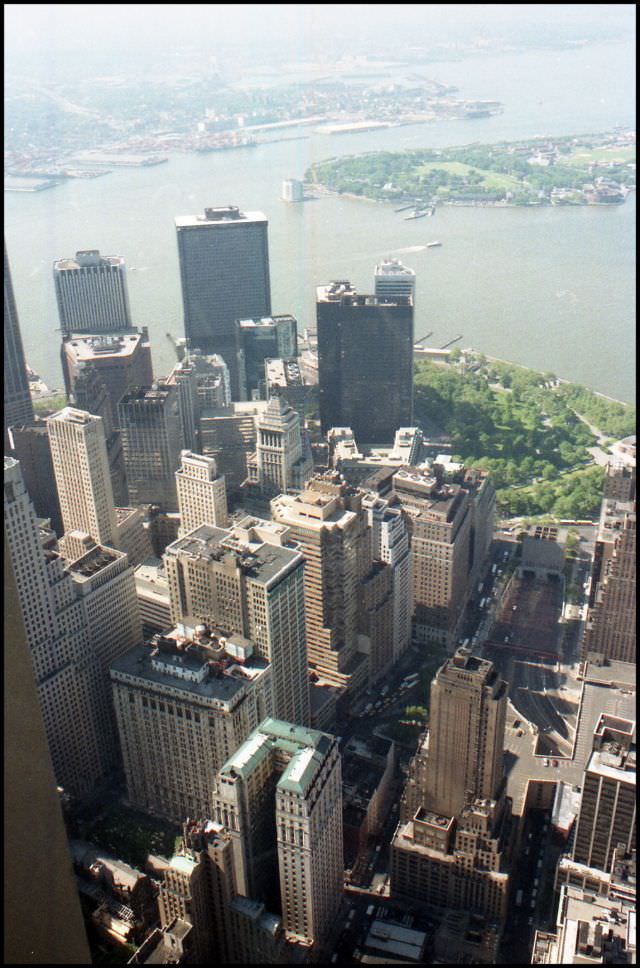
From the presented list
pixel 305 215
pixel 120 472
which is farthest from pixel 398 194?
pixel 120 472

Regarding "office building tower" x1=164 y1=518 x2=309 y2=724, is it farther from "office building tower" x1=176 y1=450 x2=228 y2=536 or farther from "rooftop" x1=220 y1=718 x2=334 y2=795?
"office building tower" x1=176 y1=450 x2=228 y2=536

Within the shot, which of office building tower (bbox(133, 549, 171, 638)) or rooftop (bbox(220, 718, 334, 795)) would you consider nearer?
rooftop (bbox(220, 718, 334, 795))

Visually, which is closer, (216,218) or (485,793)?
(485,793)

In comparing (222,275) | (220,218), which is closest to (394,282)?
(222,275)

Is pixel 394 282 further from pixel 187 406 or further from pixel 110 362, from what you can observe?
pixel 110 362

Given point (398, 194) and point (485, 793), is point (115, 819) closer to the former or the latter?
point (485, 793)

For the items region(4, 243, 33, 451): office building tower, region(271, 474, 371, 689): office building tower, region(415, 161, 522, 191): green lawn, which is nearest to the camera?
region(271, 474, 371, 689): office building tower

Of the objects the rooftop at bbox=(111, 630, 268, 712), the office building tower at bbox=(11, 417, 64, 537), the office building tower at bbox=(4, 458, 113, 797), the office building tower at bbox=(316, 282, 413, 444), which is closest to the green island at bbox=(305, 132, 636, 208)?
the office building tower at bbox=(316, 282, 413, 444)
